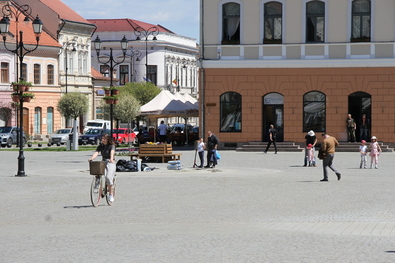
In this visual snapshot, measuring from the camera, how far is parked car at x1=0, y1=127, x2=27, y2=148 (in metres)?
59.6

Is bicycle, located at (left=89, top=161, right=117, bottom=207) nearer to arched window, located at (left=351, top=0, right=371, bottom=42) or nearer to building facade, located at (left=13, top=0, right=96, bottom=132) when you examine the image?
arched window, located at (left=351, top=0, right=371, bottom=42)

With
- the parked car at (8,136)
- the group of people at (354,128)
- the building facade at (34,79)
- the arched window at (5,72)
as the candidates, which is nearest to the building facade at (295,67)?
the group of people at (354,128)

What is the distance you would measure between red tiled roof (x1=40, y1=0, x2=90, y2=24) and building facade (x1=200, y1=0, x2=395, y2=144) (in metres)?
39.3

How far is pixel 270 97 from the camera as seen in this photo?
46.5 m

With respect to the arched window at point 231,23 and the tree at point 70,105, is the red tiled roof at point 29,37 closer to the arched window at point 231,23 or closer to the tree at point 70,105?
the tree at point 70,105

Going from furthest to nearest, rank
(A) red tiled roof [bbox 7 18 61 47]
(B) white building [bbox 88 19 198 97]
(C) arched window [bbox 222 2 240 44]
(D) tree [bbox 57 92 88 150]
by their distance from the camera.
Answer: (B) white building [bbox 88 19 198 97]
(D) tree [bbox 57 92 88 150]
(A) red tiled roof [bbox 7 18 61 47]
(C) arched window [bbox 222 2 240 44]

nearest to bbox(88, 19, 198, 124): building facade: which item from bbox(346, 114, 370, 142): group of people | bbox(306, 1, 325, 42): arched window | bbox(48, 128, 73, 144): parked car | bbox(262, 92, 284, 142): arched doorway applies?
bbox(48, 128, 73, 144): parked car

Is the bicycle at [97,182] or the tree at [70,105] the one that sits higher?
the tree at [70,105]

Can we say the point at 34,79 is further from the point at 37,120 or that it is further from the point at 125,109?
the point at 125,109

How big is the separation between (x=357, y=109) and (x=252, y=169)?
16.3 m

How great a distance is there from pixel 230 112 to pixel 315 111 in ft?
15.0

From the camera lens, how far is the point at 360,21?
45562 millimetres

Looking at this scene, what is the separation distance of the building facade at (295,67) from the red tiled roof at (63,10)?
39.3 m

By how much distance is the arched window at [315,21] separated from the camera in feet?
151
